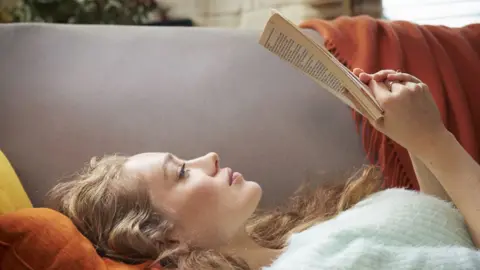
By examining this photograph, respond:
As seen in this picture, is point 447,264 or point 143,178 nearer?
point 447,264

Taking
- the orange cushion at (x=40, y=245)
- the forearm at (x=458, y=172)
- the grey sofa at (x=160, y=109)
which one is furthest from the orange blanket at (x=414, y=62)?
the orange cushion at (x=40, y=245)

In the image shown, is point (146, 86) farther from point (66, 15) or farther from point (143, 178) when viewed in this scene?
point (66, 15)

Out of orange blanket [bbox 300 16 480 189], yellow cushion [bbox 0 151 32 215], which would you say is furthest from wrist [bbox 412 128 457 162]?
yellow cushion [bbox 0 151 32 215]

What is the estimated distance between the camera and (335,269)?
69 cm

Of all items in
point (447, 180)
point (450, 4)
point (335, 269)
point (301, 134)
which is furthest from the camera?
point (450, 4)

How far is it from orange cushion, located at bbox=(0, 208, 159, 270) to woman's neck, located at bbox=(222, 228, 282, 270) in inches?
8.5

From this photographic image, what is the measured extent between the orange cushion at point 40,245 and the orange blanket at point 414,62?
590mm

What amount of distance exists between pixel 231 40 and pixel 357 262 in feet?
2.05

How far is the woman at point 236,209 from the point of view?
80 cm

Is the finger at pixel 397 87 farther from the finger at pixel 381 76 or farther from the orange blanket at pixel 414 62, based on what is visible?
the orange blanket at pixel 414 62

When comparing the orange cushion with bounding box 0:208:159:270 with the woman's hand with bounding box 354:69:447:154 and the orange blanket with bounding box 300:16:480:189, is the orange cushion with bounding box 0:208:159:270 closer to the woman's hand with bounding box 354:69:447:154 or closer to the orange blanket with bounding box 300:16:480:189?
the woman's hand with bounding box 354:69:447:154

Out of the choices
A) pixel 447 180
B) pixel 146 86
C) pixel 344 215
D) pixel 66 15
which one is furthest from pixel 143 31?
pixel 66 15

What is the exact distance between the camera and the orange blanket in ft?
3.49

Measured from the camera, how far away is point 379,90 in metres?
0.82
